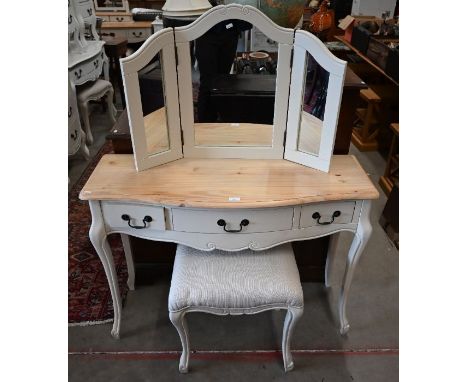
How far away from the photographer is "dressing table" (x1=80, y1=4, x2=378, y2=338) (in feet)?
3.58

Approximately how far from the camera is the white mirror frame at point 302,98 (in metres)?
1.08

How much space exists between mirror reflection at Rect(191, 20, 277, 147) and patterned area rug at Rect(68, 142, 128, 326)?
2.96ft

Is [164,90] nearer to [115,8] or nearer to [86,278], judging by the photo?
[86,278]

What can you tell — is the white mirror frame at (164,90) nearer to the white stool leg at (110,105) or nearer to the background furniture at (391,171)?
the background furniture at (391,171)

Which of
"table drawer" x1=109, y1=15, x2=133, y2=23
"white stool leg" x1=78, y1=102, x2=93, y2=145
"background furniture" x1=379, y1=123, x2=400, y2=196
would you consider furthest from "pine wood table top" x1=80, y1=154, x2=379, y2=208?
"table drawer" x1=109, y1=15, x2=133, y2=23

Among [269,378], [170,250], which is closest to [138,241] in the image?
[170,250]

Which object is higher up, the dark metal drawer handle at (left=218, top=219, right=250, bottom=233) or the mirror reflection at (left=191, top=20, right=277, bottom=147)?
the mirror reflection at (left=191, top=20, right=277, bottom=147)

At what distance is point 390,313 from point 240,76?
123 centimetres

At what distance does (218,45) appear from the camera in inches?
46.8

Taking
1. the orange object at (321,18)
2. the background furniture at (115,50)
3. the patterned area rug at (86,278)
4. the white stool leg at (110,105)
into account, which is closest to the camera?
the patterned area rug at (86,278)

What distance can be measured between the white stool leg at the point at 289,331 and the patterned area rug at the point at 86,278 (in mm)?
777

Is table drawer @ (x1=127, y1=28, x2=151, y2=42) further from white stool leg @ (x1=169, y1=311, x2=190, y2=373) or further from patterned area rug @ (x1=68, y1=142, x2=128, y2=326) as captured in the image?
white stool leg @ (x1=169, y1=311, x2=190, y2=373)

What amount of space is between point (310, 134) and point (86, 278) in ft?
4.28

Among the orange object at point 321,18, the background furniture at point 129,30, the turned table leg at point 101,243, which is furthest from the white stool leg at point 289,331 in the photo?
the background furniture at point 129,30
